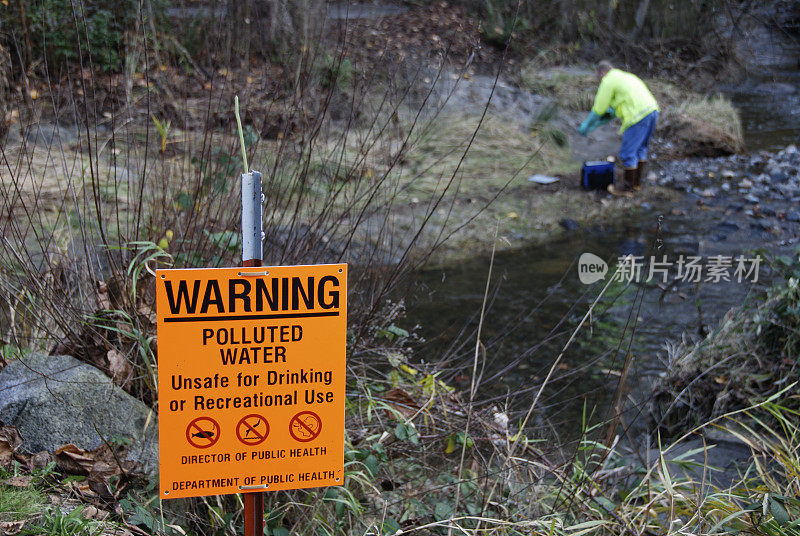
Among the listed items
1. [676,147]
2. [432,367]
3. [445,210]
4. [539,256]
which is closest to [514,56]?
[676,147]

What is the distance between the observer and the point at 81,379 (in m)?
2.92

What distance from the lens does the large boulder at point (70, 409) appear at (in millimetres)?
2801

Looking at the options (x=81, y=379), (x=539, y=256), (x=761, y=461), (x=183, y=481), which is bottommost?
(x=539, y=256)

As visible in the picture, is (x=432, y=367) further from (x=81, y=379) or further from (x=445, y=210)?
(x=445, y=210)

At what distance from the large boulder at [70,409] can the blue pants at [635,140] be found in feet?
24.9

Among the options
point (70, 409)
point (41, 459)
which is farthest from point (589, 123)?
point (41, 459)

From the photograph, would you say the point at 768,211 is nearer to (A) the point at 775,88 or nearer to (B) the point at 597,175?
(B) the point at 597,175

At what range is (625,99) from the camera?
30.8 feet

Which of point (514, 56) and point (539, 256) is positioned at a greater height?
point (514, 56)

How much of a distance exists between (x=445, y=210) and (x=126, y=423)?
582cm

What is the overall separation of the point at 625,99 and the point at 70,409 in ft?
26.3

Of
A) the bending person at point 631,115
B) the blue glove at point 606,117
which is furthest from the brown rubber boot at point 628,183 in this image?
the blue glove at point 606,117

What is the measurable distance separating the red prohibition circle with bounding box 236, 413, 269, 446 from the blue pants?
804cm

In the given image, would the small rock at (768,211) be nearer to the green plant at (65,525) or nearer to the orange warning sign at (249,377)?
the orange warning sign at (249,377)
